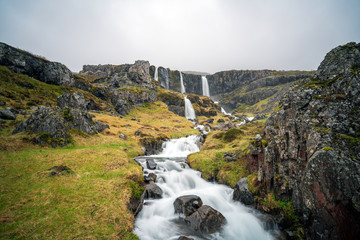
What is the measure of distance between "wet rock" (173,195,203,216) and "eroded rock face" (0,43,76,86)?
8720 cm

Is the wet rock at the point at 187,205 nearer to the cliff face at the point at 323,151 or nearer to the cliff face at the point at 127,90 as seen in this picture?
the cliff face at the point at 323,151

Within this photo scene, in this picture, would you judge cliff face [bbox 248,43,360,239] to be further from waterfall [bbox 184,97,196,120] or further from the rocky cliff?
the rocky cliff

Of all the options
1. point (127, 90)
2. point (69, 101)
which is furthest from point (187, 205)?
point (127, 90)

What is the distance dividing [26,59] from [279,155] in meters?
104

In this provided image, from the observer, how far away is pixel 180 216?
1496 cm

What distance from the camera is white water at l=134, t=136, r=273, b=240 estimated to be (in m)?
12.9

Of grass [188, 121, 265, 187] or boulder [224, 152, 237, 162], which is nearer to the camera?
grass [188, 121, 265, 187]

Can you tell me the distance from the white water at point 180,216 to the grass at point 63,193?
2.23 m

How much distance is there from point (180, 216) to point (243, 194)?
723cm

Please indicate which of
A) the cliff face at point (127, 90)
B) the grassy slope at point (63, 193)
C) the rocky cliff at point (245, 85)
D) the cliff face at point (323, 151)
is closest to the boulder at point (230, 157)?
the cliff face at point (323, 151)

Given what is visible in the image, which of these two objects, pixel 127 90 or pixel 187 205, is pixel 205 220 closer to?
pixel 187 205

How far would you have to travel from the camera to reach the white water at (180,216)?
12.9m

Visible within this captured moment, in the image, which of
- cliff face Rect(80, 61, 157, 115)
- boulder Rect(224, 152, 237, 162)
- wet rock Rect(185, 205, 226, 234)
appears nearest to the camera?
wet rock Rect(185, 205, 226, 234)

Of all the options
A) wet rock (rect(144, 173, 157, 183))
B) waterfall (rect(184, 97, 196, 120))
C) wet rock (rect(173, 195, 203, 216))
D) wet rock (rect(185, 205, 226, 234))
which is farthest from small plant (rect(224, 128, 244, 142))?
waterfall (rect(184, 97, 196, 120))
